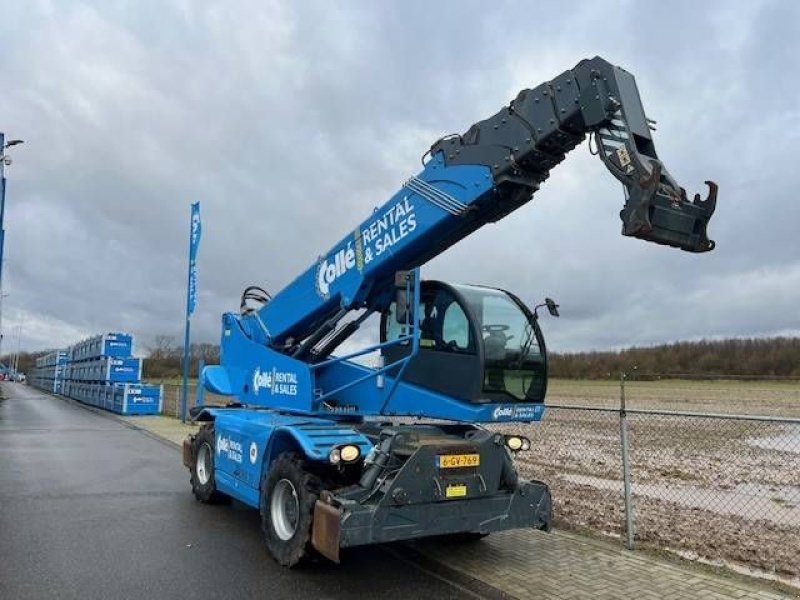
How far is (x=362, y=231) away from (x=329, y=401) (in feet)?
6.40

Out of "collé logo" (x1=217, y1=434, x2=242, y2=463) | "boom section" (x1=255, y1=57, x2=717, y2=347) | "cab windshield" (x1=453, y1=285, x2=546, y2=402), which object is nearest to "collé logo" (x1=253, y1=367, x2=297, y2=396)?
"boom section" (x1=255, y1=57, x2=717, y2=347)

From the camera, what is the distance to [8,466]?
11773 mm

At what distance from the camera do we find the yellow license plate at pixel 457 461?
584 cm

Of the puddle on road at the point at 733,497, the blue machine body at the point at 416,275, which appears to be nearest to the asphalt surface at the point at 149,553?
the blue machine body at the point at 416,275

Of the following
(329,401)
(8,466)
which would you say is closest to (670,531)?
(329,401)

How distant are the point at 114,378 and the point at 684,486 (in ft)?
85.5

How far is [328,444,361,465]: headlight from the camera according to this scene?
5805 millimetres

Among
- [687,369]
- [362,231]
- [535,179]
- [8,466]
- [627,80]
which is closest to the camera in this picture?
[627,80]

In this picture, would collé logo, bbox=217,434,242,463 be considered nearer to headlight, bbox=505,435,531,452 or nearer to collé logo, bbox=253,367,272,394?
collé logo, bbox=253,367,272,394

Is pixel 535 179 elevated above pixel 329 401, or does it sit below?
above

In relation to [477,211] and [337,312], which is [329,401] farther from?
[477,211]

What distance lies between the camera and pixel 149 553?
6520 millimetres

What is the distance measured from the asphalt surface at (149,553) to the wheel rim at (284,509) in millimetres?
297

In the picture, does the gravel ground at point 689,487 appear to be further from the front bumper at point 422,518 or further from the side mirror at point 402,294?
the side mirror at point 402,294
